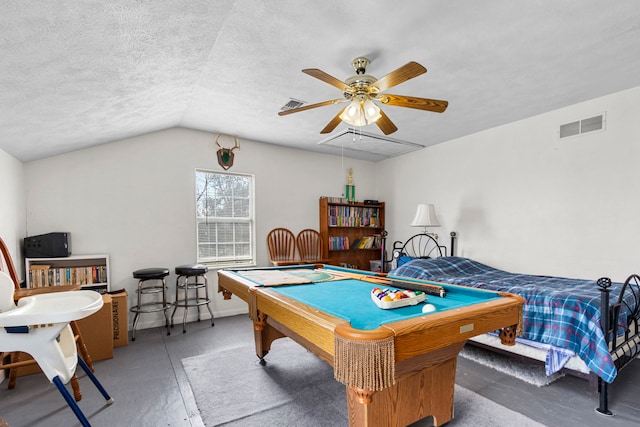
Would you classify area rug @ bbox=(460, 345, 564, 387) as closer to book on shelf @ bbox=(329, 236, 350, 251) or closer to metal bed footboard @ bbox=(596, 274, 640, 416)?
metal bed footboard @ bbox=(596, 274, 640, 416)

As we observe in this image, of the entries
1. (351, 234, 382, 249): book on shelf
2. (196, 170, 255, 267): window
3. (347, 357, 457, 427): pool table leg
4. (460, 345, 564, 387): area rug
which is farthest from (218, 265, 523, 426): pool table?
(351, 234, 382, 249): book on shelf

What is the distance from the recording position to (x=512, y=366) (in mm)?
2652

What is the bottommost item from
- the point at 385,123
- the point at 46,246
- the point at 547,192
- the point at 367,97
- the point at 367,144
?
the point at 46,246

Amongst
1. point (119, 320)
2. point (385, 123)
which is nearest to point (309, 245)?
point (119, 320)

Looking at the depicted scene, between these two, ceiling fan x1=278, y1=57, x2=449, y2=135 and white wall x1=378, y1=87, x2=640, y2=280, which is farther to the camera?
white wall x1=378, y1=87, x2=640, y2=280

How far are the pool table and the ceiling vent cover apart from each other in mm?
2418

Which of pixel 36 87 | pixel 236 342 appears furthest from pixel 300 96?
pixel 236 342

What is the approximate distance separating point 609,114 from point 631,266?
4.81ft

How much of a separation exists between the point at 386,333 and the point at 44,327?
183 cm

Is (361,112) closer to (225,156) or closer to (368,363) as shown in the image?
(368,363)

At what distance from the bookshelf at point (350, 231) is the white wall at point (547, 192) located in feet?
3.57

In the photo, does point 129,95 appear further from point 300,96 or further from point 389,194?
point 389,194

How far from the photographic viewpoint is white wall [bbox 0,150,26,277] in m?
2.71

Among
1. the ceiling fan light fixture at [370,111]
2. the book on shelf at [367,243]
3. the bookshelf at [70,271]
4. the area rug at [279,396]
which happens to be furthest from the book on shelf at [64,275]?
the book on shelf at [367,243]
